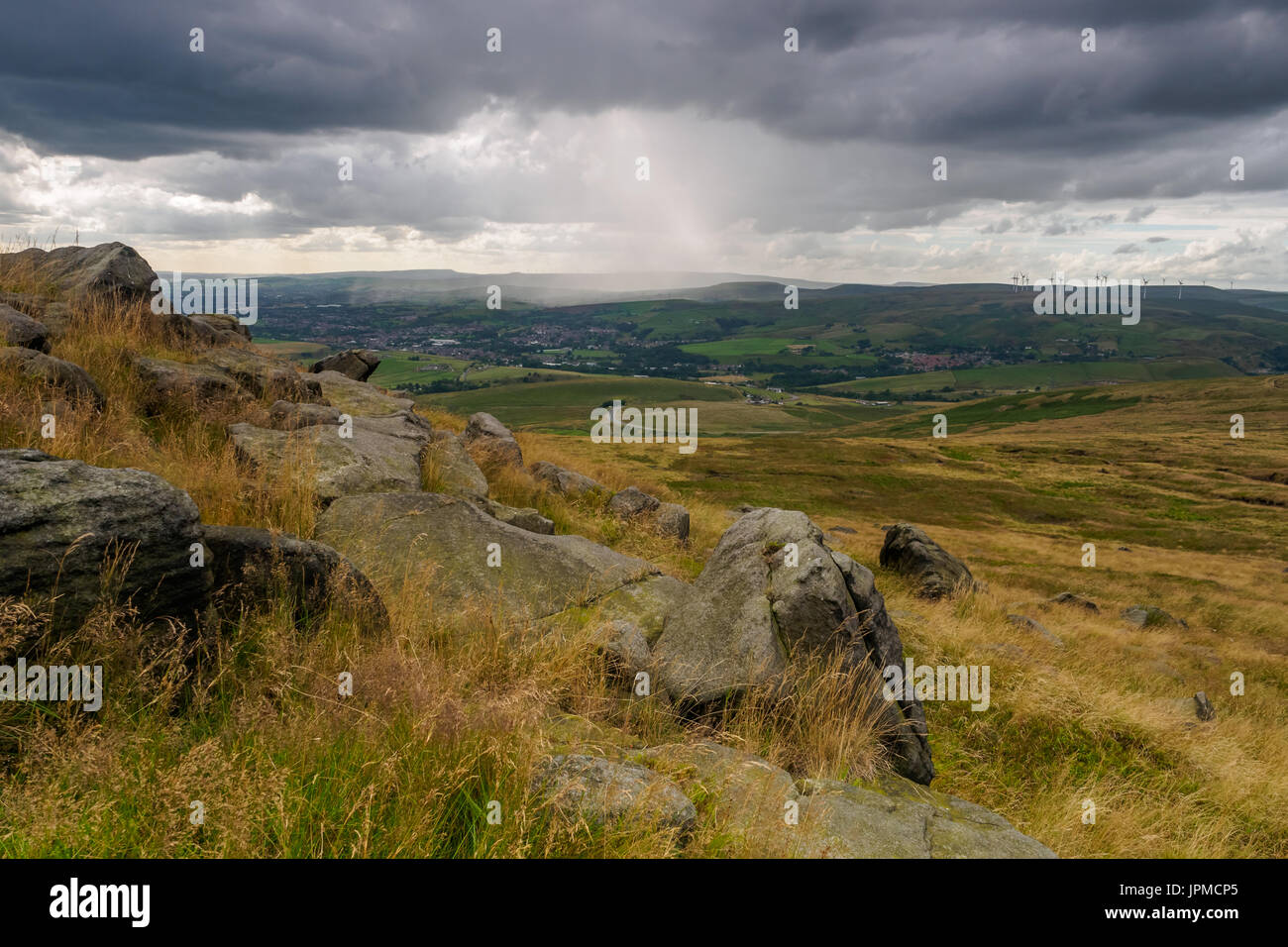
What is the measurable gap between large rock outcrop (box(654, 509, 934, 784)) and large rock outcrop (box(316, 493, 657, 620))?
1.56 metres

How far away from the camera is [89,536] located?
4.80m

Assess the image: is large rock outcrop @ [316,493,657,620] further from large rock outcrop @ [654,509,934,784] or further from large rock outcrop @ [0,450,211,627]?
large rock outcrop @ [0,450,211,627]

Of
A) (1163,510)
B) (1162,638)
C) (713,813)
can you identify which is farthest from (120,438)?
(1163,510)

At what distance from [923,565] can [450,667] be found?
2257 cm

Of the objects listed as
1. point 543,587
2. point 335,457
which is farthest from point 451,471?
point 543,587

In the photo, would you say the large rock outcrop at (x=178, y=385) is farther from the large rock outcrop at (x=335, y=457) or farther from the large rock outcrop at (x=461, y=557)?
the large rock outcrop at (x=461, y=557)

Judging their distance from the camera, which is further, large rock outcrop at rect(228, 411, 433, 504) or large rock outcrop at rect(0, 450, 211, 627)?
large rock outcrop at rect(228, 411, 433, 504)

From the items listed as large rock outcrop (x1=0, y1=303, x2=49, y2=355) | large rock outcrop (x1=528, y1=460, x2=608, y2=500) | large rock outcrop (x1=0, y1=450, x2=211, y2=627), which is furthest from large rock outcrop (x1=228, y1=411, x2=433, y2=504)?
large rock outcrop (x1=528, y1=460, x2=608, y2=500)

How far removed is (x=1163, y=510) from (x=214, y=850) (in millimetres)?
93804

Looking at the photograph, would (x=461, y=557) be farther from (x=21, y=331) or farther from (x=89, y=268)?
(x=89, y=268)

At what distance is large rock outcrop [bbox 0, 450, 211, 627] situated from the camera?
4.62 m

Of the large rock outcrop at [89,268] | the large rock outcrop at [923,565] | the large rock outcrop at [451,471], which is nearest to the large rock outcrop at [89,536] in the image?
the large rock outcrop at [451,471]

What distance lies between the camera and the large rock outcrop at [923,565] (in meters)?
23.8

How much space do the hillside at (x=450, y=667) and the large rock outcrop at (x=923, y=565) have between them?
11.2 feet
